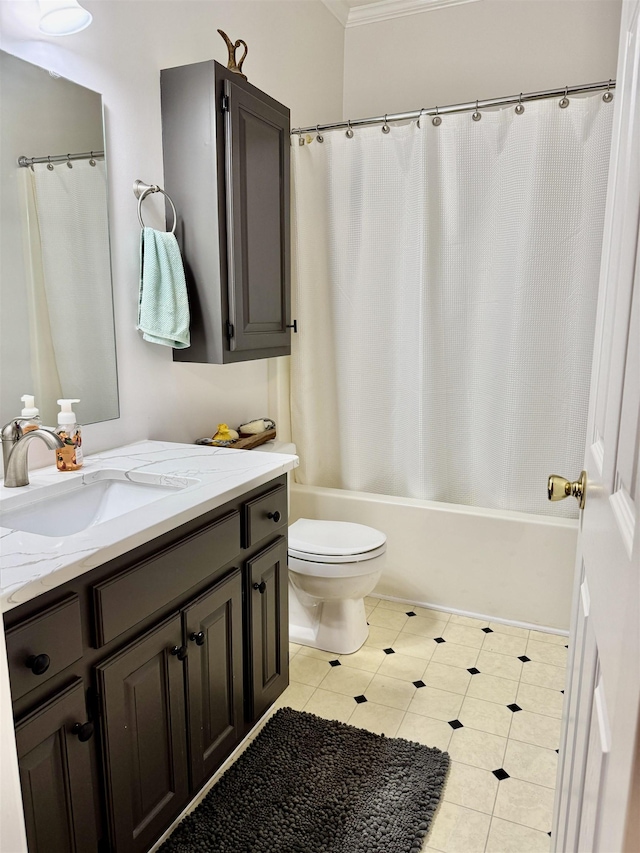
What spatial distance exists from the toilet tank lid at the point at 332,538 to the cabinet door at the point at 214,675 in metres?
0.57

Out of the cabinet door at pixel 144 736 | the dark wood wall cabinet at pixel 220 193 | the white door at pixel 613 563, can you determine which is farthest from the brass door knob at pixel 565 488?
the dark wood wall cabinet at pixel 220 193

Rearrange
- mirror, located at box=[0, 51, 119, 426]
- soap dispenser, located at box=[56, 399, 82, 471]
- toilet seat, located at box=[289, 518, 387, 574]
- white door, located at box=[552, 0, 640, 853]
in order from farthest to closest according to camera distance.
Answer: toilet seat, located at box=[289, 518, 387, 574]
soap dispenser, located at box=[56, 399, 82, 471]
mirror, located at box=[0, 51, 119, 426]
white door, located at box=[552, 0, 640, 853]

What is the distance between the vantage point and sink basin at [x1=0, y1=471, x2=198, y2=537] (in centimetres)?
148

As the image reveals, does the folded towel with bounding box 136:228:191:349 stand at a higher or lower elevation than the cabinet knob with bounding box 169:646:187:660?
higher

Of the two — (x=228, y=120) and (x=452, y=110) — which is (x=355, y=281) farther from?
(x=228, y=120)

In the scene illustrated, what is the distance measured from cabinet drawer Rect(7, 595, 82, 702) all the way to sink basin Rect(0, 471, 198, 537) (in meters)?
0.39

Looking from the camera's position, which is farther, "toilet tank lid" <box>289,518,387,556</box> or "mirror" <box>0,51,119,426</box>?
"toilet tank lid" <box>289,518,387,556</box>

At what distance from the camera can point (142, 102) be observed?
199cm

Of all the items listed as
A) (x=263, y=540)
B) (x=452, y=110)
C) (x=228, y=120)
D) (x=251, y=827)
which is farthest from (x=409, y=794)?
(x=452, y=110)

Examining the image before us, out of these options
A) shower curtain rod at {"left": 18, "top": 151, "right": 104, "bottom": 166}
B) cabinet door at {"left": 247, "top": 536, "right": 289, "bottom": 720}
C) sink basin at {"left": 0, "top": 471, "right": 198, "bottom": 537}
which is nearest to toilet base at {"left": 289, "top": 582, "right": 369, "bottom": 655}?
cabinet door at {"left": 247, "top": 536, "right": 289, "bottom": 720}

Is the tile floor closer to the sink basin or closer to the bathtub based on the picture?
the bathtub

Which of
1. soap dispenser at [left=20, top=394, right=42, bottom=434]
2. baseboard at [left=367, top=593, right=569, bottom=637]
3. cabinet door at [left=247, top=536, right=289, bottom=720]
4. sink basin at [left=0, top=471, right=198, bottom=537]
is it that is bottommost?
baseboard at [left=367, top=593, right=569, bottom=637]

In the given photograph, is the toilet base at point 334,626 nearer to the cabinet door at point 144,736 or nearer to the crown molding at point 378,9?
the cabinet door at point 144,736

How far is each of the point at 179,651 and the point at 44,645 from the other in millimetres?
429
